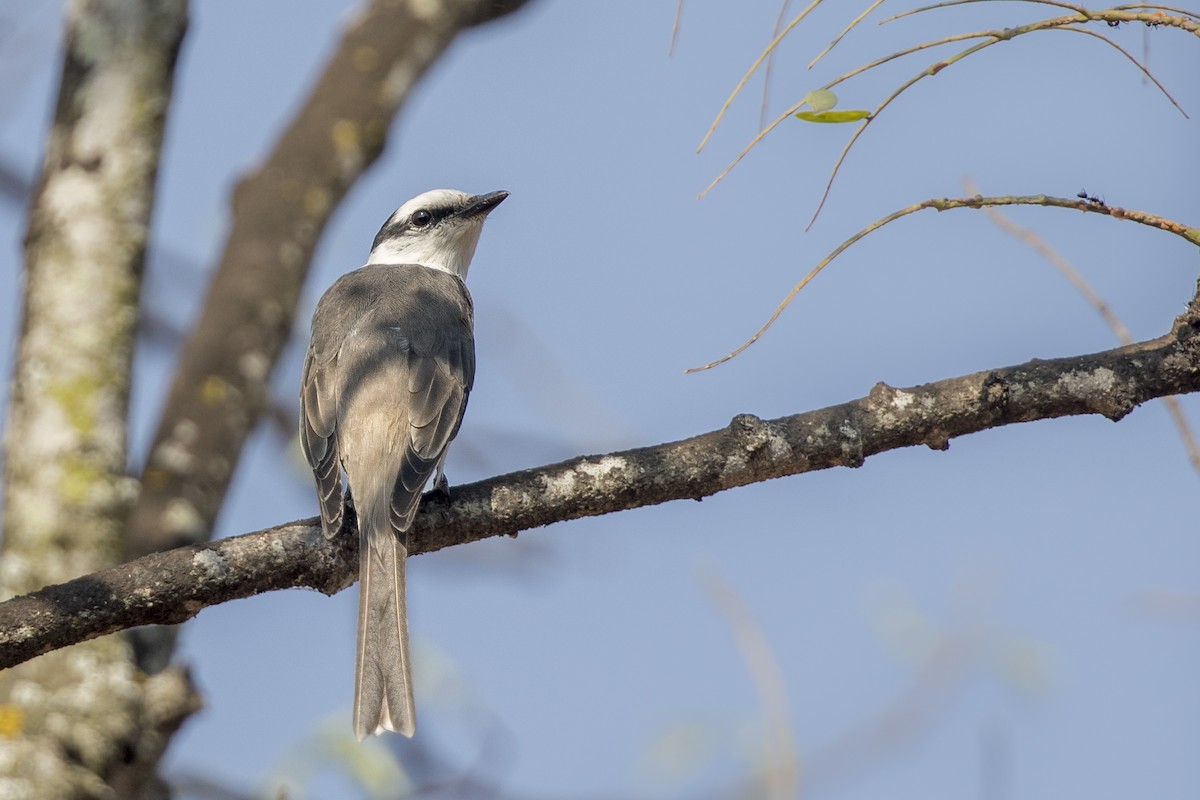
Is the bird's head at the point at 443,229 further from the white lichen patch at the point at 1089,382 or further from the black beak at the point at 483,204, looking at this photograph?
the white lichen patch at the point at 1089,382

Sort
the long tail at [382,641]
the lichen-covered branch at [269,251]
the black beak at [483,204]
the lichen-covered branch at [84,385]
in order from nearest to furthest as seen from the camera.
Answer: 1. the long tail at [382,641]
2. the lichen-covered branch at [84,385]
3. the lichen-covered branch at [269,251]
4. the black beak at [483,204]

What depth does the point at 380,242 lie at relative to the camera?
7758 mm

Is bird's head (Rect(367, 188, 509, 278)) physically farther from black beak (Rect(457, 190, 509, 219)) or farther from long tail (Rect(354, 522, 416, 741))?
long tail (Rect(354, 522, 416, 741))

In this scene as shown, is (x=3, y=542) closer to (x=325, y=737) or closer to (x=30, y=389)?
(x=30, y=389)

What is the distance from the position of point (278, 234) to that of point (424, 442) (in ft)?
6.87

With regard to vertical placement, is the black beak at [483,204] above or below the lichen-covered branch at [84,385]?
above

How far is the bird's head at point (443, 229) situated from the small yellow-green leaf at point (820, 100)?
4.14 metres

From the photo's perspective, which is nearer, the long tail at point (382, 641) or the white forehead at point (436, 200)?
the long tail at point (382, 641)

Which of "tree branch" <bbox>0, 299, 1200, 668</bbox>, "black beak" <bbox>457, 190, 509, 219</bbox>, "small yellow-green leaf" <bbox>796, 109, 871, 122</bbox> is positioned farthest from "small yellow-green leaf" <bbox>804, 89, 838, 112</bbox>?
"black beak" <bbox>457, 190, 509, 219</bbox>

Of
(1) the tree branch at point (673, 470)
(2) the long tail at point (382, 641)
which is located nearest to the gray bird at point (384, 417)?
(2) the long tail at point (382, 641)

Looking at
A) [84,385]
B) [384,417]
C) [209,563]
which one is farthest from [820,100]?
[84,385]

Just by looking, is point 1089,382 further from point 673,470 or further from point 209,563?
point 209,563

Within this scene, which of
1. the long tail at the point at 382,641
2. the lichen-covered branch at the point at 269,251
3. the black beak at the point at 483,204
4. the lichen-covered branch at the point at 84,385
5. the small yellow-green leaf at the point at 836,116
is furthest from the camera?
the black beak at the point at 483,204

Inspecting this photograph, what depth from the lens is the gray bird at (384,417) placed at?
4.47m
